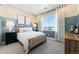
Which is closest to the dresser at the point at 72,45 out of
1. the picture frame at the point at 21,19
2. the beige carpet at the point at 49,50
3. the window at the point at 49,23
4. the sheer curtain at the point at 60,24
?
the beige carpet at the point at 49,50

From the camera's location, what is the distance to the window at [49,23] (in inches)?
235

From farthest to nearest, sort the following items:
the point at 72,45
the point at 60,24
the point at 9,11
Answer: the point at 60,24 < the point at 9,11 < the point at 72,45

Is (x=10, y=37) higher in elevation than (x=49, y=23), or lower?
lower

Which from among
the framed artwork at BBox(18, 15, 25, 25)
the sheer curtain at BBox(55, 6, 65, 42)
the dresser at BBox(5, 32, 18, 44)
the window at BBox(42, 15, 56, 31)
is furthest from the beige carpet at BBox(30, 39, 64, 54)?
the framed artwork at BBox(18, 15, 25, 25)

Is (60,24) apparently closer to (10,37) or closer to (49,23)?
(49,23)

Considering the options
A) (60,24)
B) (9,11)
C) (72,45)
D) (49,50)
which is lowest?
(49,50)

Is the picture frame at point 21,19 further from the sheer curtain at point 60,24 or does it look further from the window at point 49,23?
the sheer curtain at point 60,24

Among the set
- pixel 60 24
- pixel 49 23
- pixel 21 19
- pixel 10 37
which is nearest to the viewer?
pixel 10 37

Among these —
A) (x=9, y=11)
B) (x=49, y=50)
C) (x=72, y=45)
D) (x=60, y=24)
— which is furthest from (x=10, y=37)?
(x=72, y=45)

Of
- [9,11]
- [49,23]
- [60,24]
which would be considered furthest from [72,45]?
[49,23]

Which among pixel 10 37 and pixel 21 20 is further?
pixel 21 20

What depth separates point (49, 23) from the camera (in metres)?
6.32

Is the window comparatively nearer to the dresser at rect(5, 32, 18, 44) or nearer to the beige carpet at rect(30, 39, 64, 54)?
the beige carpet at rect(30, 39, 64, 54)
